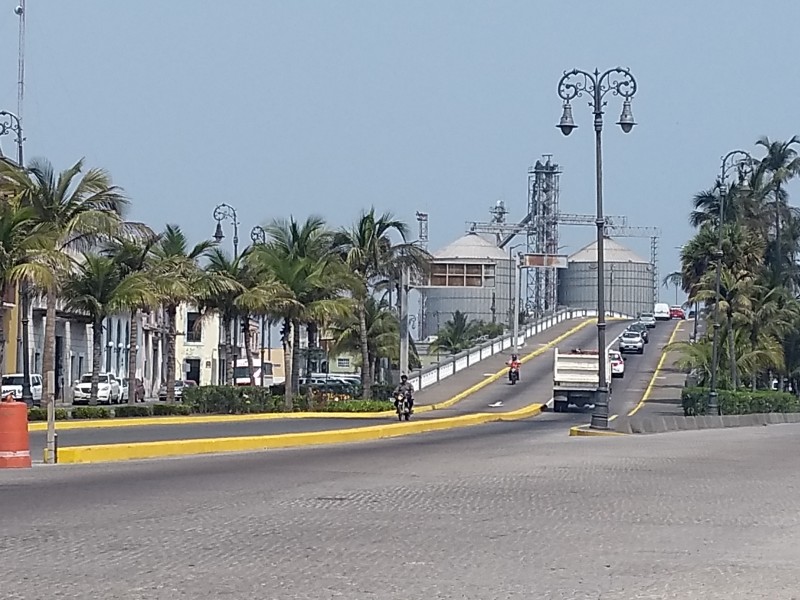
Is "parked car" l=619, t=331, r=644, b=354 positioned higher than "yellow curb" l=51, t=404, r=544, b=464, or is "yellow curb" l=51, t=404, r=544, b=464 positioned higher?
"parked car" l=619, t=331, r=644, b=354

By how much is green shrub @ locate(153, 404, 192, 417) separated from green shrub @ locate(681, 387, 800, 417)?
20.7 m

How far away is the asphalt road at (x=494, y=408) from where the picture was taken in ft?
100

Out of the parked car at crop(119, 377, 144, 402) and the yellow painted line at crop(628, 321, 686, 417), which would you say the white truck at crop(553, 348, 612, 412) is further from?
the parked car at crop(119, 377, 144, 402)

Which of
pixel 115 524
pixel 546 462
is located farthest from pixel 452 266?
pixel 115 524

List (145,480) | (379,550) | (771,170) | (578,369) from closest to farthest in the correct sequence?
(379,550), (145,480), (578,369), (771,170)

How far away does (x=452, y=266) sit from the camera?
74312 millimetres

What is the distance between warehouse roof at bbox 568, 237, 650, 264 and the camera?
157 meters

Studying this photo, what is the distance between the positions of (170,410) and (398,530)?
30300 millimetres

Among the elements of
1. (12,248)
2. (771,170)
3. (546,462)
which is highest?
(771,170)

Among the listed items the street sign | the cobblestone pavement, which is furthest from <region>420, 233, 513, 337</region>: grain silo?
the cobblestone pavement

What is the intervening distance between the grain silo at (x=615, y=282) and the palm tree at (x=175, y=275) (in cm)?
10659

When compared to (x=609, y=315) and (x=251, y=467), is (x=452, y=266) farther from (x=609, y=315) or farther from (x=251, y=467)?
(x=609, y=315)

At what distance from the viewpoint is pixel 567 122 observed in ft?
120

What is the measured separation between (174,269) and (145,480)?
2949 cm
